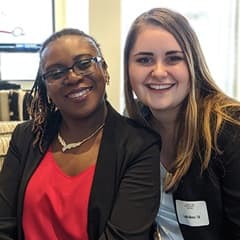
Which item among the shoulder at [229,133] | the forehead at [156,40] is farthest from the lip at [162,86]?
the shoulder at [229,133]

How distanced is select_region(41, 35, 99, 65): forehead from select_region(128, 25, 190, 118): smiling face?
0.51 feet

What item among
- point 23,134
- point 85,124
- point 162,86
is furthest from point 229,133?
point 23,134

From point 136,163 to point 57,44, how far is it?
446mm

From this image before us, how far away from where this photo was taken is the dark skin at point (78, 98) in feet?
4.27

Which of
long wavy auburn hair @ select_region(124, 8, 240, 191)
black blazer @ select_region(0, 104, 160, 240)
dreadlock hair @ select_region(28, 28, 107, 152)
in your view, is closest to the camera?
black blazer @ select_region(0, 104, 160, 240)

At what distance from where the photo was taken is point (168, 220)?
145 cm

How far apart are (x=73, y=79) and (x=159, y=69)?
0.92 feet

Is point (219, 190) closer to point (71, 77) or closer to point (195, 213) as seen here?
point (195, 213)

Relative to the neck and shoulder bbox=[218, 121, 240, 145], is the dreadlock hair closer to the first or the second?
the neck

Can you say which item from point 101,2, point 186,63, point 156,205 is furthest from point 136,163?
point 101,2

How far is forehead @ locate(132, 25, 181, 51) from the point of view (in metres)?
1.34

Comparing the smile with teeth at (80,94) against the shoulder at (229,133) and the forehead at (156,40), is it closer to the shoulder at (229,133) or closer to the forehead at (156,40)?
the forehead at (156,40)

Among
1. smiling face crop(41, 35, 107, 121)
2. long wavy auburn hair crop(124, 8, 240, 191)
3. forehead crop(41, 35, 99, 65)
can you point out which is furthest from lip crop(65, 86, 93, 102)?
long wavy auburn hair crop(124, 8, 240, 191)

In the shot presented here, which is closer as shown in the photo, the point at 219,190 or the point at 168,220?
the point at 219,190
